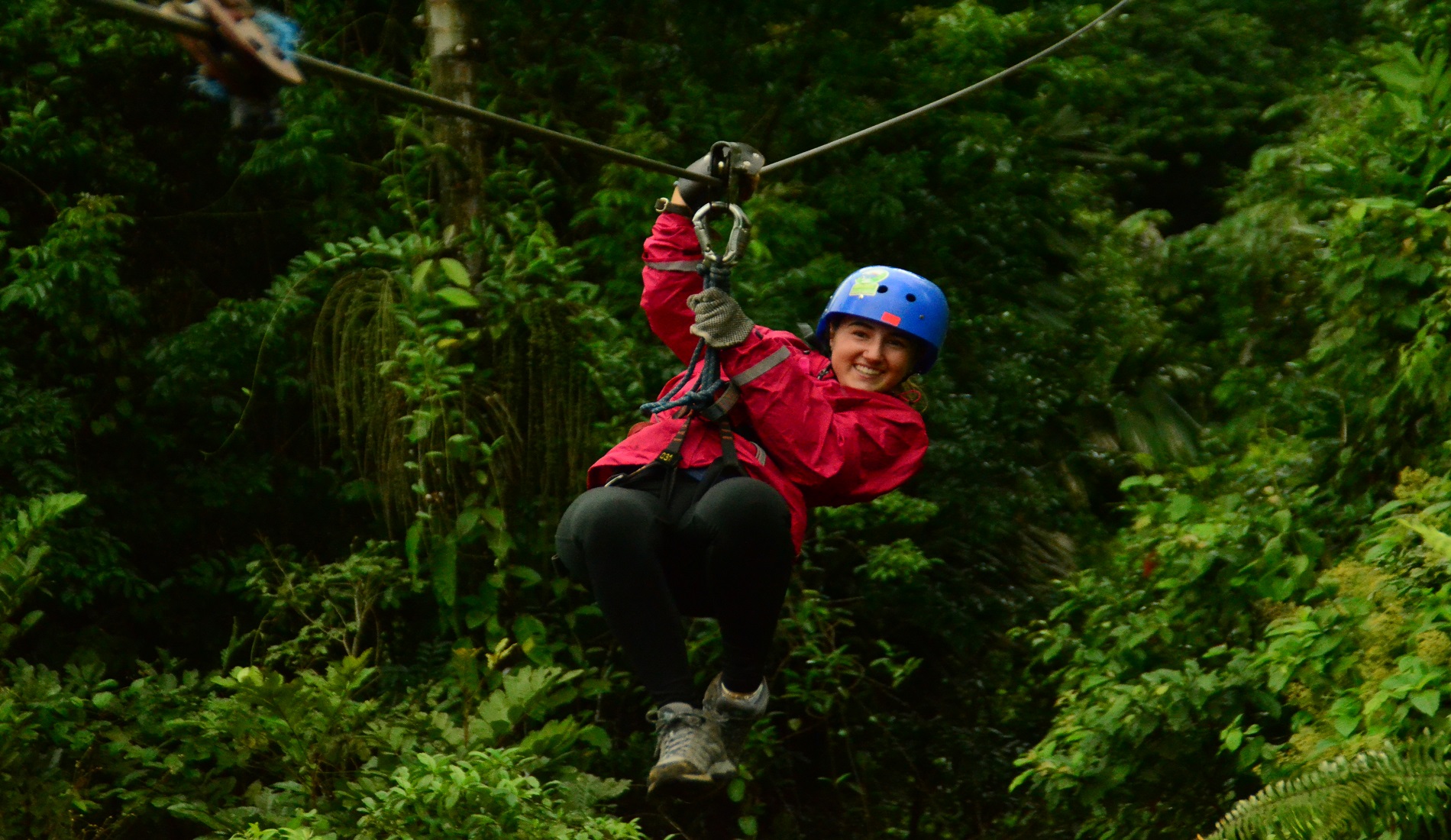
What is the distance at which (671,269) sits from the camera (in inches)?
148

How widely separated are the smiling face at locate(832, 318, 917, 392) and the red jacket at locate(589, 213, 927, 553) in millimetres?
53

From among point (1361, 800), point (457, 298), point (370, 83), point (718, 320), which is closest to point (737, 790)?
point (457, 298)

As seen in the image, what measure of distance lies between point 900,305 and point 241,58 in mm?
1760

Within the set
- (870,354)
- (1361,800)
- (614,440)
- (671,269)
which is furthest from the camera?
(614,440)

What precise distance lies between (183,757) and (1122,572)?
13.4 ft

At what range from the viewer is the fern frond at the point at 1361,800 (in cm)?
446

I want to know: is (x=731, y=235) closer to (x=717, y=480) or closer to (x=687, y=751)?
(x=717, y=480)

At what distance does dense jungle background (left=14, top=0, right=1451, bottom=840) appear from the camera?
598cm

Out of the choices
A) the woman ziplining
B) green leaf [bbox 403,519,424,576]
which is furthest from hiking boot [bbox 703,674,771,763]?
green leaf [bbox 403,519,424,576]

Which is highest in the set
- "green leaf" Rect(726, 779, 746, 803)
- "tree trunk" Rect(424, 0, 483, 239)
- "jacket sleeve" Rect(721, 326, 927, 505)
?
"tree trunk" Rect(424, 0, 483, 239)

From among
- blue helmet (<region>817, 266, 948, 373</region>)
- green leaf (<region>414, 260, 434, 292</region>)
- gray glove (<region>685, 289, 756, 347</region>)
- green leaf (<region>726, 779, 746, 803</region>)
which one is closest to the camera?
gray glove (<region>685, 289, 756, 347</region>)

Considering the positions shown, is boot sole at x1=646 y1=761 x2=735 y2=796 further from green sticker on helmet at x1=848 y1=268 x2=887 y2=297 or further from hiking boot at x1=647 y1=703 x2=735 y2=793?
green sticker on helmet at x1=848 y1=268 x2=887 y2=297

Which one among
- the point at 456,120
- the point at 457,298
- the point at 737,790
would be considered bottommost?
the point at 737,790

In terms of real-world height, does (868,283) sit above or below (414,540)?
above
